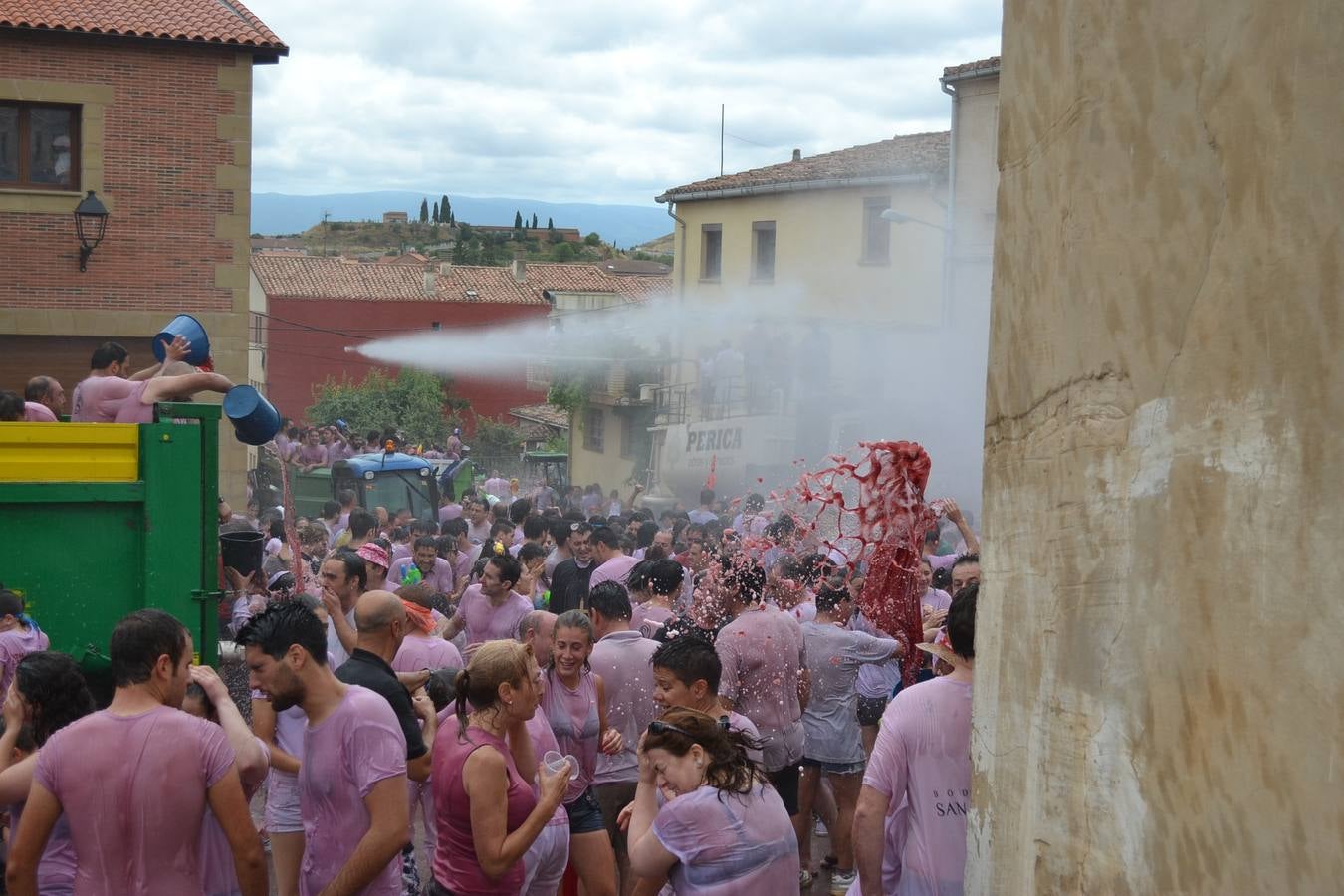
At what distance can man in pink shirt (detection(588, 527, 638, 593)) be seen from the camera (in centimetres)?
785

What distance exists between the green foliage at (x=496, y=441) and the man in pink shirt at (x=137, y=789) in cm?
4717

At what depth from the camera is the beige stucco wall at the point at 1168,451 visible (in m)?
1.69

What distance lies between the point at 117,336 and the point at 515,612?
1244cm

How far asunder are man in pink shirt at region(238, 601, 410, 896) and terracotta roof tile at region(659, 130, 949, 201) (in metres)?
25.6

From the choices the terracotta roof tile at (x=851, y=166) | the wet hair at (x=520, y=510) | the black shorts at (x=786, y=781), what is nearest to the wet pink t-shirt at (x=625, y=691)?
the black shorts at (x=786, y=781)

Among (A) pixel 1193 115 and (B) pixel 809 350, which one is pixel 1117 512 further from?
(B) pixel 809 350

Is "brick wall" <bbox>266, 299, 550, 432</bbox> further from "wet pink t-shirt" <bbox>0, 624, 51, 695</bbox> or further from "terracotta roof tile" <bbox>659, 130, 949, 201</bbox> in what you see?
"wet pink t-shirt" <bbox>0, 624, 51, 695</bbox>

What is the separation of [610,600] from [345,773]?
2117 millimetres

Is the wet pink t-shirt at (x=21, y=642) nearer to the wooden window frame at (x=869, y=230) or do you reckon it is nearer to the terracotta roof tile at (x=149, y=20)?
the terracotta roof tile at (x=149, y=20)

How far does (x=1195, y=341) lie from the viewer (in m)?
1.94

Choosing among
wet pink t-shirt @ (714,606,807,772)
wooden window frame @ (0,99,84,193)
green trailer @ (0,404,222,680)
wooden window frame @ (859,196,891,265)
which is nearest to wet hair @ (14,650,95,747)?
green trailer @ (0,404,222,680)

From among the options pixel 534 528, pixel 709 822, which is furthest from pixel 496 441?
pixel 709 822

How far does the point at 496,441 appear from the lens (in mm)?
52000

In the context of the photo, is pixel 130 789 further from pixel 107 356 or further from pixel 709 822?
pixel 107 356
